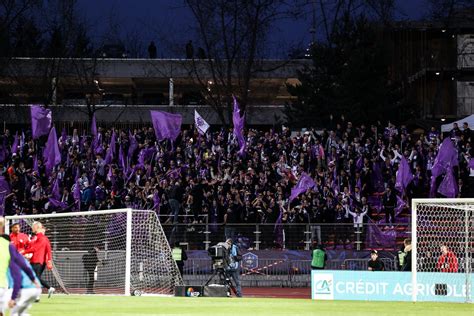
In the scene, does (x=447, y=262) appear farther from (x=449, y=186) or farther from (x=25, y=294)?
(x=25, y=294)

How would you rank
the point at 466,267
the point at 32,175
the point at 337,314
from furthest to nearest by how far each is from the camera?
the point at 32,175, the point at 466,267, the point at 337,314

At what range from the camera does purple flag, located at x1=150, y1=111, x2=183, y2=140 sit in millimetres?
40156

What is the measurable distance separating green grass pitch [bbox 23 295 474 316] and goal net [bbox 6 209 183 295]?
5.27 meters

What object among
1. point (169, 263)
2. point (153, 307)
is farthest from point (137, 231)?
point (153, 307)

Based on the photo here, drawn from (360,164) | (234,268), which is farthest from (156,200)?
(360,164)

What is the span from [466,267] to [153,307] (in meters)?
9.13

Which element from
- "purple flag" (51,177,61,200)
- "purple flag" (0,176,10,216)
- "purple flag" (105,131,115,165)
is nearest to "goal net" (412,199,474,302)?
"purple flag" (105,131,115,165)

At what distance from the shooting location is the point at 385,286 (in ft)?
88.9

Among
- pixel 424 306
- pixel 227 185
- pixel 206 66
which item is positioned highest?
pixel 206 66

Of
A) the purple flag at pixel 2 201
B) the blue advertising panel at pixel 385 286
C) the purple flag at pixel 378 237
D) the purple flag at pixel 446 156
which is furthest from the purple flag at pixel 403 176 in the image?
the purple flag at pixel 2 201

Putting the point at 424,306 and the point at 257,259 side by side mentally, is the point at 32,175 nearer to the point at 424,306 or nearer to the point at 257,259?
the point at 257,259

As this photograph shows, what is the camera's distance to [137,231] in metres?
30.4

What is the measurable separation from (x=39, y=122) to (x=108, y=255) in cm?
1332

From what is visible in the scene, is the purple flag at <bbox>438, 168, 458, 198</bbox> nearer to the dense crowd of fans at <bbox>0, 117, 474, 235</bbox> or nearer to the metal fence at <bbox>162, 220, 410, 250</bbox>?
the dense crowd of fans at <bbox>0, 117, 474, 235</bbox>
